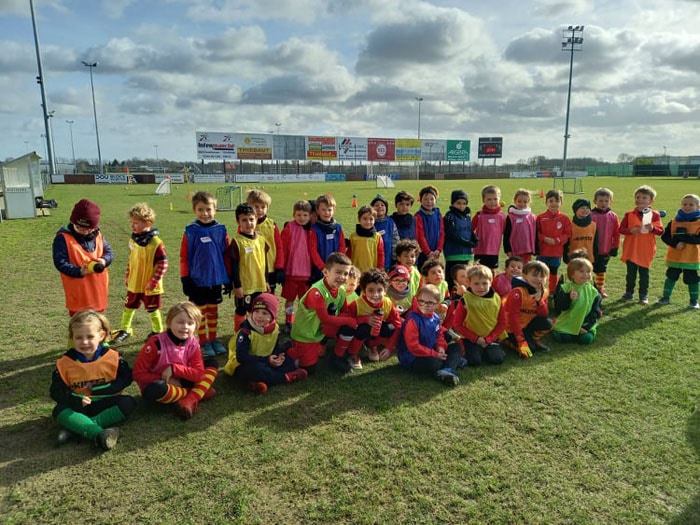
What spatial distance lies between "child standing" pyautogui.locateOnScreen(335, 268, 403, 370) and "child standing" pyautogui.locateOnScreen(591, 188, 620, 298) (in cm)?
375

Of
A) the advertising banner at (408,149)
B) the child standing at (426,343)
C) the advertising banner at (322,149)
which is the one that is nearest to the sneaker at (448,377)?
the child standing at (426,343)

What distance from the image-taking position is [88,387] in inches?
138

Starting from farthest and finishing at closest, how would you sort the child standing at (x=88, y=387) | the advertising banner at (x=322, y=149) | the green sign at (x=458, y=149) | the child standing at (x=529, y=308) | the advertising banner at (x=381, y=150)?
the green sign at (x=458, y=149)
the advertising banner at (x=381, y=150)
the advertising banner at (x=322, y=149)
the child standing at (x=529, y=308)
the child standing at (x=88, y=387)

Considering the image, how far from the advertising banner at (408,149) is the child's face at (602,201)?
6662cm

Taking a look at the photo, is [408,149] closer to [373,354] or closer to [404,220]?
[404,220]

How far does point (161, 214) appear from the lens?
62.2 feet

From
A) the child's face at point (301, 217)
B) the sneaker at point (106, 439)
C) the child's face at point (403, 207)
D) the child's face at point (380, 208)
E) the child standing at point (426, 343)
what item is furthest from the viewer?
the child's face at point (403, 207)

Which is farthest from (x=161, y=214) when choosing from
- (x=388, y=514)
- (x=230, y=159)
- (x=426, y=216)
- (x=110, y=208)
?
(x=230, y=159)

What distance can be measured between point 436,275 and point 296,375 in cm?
202

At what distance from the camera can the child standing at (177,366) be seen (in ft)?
12.1

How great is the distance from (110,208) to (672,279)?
23.0 meters

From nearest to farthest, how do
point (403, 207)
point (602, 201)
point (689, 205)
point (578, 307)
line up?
point (578, 307), point (403, 207), point (689, 205), point (602, 201)

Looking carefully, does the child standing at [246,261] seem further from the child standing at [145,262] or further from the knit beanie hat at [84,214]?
the knit beanie hat at [84,214]

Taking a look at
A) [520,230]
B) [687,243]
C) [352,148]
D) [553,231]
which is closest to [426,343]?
[520,230]
